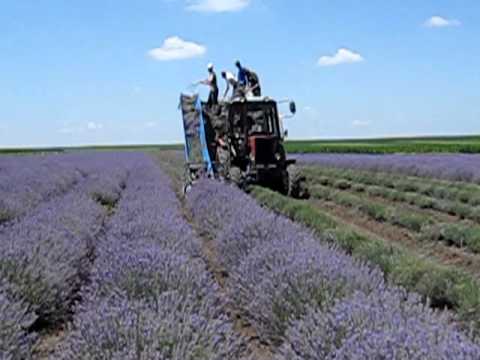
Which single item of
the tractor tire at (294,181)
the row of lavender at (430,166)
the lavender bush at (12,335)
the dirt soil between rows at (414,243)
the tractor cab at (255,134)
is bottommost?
the dirt soil between rows at (414,243)

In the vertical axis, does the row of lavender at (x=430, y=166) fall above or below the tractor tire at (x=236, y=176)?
below

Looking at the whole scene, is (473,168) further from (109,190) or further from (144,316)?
(144,316)

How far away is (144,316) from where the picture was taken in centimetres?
348

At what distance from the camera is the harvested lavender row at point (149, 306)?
10.5ft

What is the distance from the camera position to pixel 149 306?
13.0 feet

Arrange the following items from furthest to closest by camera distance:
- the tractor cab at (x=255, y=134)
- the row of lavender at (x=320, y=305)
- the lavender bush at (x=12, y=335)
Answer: the tractor cab at (x=255, y=134)
the lavender bush at (x=12, y=335)
the row of lavender at (x=320, y=305)

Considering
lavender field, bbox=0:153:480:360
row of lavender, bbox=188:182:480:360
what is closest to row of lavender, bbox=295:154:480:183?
lavender field, bbox=0:153:480:360

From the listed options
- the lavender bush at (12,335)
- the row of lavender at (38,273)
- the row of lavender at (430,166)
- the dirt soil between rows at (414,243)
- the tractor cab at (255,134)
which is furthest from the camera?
the row of lavender at (430,166)

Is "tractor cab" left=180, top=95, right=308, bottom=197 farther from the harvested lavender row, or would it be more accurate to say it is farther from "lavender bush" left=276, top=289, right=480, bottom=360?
"lavender bush" left=276, top=289, right=480, bottom=360

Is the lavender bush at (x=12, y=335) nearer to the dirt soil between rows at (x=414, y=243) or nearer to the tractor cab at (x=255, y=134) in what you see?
the dirt soil between rows at (x=414, y=243)

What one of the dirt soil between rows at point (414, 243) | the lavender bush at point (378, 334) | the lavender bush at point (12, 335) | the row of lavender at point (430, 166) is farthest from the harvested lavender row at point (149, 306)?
the row of lavender at point (430, 166)

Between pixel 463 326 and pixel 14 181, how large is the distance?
11.5 m

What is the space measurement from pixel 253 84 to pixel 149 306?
12.3 m

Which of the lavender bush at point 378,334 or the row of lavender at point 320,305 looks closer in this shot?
the lavender bush at point 378,334
